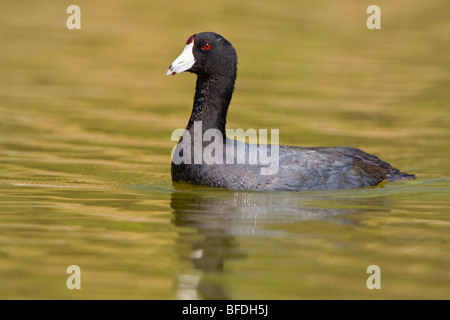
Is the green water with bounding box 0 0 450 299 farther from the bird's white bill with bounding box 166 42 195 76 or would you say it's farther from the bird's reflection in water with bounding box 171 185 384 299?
the bird's white bill with bounding box 166 42 195 76

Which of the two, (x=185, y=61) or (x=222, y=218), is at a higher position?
(x=185, y=61)

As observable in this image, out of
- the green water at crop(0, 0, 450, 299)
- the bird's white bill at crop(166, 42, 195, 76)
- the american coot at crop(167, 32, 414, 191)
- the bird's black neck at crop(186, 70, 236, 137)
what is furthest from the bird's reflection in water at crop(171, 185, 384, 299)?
the bird's white bill at crop(166, 42, 195, 76)

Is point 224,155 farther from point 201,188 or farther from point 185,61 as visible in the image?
point 185,61

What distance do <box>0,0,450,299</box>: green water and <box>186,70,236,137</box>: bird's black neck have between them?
0.67m

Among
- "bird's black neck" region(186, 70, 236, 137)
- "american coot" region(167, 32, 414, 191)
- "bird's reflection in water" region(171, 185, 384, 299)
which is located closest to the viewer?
"bird's reflection in water" region(171, 185, 384, 299)

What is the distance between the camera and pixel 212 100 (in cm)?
861

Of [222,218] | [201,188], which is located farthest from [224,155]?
[222,218]

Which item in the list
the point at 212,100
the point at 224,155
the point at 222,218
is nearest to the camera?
the point at 222,218

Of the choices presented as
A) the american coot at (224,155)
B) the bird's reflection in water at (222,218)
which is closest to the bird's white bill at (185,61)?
the american coot at (224,155)

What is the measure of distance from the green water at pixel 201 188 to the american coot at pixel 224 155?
16 centimetres

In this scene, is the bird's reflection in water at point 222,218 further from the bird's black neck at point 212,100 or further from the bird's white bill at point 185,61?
the bird's white bill at point 185,61

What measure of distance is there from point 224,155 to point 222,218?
3.03ft

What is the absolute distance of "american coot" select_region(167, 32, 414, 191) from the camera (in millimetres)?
8266

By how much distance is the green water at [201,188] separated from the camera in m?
6.12
